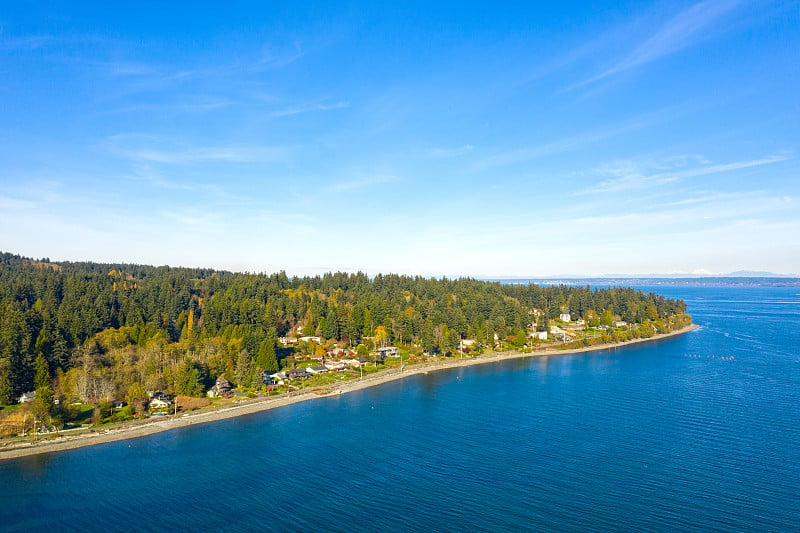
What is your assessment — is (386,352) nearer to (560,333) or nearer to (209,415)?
(209,415)

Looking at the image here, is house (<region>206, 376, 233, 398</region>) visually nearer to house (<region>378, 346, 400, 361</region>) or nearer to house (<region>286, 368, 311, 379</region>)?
house (<region>286, 368, 311, 379</region>)

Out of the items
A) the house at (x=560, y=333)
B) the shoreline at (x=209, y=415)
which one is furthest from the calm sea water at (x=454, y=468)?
the house at (x=560, y=333)

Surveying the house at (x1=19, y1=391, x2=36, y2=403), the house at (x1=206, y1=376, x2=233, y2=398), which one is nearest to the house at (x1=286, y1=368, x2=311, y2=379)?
the house at (x1=206, y1=376, x2=233, y2=398)

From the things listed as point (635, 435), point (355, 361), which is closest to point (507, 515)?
point (635, 435)

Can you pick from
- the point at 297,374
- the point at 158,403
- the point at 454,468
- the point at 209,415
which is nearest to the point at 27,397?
the point at 158,403

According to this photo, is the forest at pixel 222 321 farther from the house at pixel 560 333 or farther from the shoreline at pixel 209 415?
the shoreline at pixel 209 415

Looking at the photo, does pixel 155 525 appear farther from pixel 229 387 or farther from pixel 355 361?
pixel 355 361
